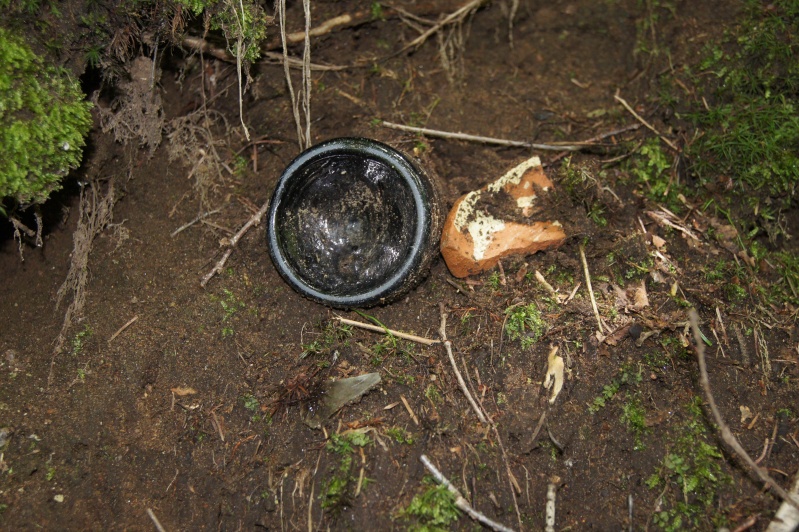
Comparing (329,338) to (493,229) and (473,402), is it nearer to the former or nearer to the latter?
(473,402)

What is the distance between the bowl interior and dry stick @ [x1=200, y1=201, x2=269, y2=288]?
199 millimetres

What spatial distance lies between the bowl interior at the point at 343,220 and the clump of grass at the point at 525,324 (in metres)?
0.66

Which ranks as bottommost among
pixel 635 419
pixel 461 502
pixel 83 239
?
pixel 635 419

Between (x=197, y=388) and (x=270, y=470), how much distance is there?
573 millimetres

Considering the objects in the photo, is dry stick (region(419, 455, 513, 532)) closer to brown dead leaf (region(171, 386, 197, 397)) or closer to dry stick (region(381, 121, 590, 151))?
brown dead leaf (region(171, 386, 197, 397))

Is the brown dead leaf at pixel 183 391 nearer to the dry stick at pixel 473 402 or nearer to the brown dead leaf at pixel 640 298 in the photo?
the dry stick at pixel 473 402

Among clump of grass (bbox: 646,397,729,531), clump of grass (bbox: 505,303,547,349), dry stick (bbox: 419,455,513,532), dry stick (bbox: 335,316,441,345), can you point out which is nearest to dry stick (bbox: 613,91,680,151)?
clump of grass (bbox: 505,303,547,349)

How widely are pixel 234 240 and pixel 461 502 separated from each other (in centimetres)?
178

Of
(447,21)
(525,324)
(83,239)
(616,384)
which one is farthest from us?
(447,21)

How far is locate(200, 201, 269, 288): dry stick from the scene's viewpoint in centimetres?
317

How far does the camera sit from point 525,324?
2914 mm

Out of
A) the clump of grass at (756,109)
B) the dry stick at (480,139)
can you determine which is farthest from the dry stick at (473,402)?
the clump of grass at (756,109)

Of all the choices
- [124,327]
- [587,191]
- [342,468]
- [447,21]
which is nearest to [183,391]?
[124,327]

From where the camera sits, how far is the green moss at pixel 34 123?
2.54 metres
